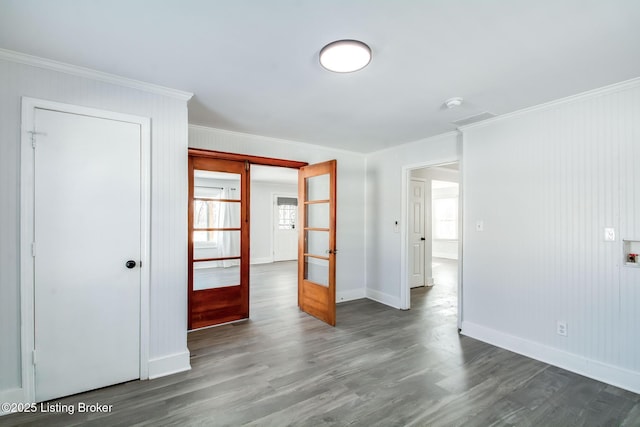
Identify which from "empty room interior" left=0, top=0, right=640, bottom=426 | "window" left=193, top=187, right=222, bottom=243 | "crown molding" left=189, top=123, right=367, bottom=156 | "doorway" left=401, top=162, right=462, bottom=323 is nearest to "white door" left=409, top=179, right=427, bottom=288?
"doorway" left=401, top=162, right=462, bottom=323

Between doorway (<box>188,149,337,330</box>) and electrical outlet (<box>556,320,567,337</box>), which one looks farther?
doorway (<box>188,149,337,330</box>)

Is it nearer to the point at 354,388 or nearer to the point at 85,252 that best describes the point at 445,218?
the point at 354,388

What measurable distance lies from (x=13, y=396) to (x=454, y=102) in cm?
419

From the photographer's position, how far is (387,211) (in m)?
4.82

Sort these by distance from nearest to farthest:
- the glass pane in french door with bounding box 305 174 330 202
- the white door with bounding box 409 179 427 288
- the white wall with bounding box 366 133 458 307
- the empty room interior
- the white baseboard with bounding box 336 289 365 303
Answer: the empty room interior < the glass pane in french door with bounding box 305 174 330 202 < the white wall with bounding box 366 133 458 307 < the white baseboard with bounding box 336 289 365 303 < the white door with bounding box 409 179 427 288

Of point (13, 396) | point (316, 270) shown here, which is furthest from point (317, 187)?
point (13, 396)

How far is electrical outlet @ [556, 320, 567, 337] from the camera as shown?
278 cm

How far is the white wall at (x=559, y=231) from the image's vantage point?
8.09 feet

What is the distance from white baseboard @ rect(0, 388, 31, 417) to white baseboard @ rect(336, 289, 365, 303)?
362cm

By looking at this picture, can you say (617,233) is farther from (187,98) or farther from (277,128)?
(187,98)

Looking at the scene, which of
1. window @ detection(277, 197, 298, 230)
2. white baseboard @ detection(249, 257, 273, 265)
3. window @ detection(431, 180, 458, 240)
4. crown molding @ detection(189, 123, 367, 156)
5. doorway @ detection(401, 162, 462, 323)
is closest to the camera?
crown molding @ detection(189, 123, 367, 156)

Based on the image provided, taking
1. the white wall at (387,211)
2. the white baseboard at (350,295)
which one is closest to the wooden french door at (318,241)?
the white baseboard at (350,295)

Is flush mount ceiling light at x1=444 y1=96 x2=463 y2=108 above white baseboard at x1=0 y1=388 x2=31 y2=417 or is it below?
above

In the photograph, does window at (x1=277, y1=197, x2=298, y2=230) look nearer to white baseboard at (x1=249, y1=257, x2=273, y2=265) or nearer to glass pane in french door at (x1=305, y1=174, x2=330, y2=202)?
white baseboard at (x1=249, y1=257, x2=273, y2=265)
